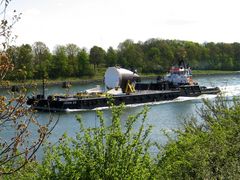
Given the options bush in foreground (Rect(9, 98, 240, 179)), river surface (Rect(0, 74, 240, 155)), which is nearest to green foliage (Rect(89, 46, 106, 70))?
river surface (Rect(0, 74, 240, 155))

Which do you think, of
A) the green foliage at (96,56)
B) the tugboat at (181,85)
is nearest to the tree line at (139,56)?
the green foliage at (96,56)

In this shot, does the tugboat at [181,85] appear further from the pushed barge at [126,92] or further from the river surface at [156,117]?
the river surface at [156,117]

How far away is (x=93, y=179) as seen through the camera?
1061cm

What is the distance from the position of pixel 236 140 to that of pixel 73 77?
383 ft

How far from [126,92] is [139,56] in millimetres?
76680

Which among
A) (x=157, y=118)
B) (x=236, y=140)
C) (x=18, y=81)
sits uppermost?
(x=18, y=81)

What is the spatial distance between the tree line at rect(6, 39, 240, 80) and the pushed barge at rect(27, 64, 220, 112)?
26.9 meters

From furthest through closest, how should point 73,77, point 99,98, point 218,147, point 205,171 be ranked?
1. point 73,77
2. point 99,98
3. point 218,147
4. point 205,171

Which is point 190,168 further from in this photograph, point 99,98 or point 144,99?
point 144,99

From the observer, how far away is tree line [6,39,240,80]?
12594 centimetres

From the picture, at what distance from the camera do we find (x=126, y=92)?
7138cm

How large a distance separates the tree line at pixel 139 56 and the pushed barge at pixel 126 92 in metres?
26.9

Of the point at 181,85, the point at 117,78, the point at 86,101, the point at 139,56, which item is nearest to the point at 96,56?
the point at 139,56

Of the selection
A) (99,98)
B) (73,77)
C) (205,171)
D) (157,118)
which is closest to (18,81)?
(205,171)
